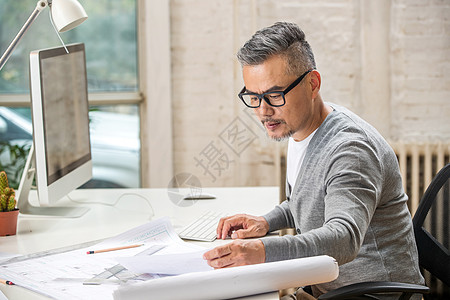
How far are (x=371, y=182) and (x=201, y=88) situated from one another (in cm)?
196

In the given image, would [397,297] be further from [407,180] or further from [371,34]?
[371,34]

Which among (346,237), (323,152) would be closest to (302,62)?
(323,152)

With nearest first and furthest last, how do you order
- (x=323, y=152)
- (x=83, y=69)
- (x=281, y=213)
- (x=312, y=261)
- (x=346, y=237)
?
(x=312, y=261)
(x=346, y=237)
(x=323, y=152)
(x=281, y=213)
(x=83, y=69)

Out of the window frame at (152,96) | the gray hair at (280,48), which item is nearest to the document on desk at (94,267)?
the gray hair at (280,48)

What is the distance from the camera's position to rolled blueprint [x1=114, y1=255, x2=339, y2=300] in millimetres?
985

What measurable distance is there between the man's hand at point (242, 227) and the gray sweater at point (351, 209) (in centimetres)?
13

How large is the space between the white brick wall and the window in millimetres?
332

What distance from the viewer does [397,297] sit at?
1290 mm

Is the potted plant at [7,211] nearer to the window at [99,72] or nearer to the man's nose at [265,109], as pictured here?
the man's nose at [265,109]

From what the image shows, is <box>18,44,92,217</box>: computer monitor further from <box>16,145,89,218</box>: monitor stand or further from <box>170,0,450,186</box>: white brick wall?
<box>170,0,450,186</box>: white brick wall

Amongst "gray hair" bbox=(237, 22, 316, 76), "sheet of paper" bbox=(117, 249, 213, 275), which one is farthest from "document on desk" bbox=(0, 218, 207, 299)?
"gray hair" bbox=(237, 22, 316, 76)

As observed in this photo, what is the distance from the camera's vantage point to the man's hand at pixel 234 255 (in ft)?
3.68

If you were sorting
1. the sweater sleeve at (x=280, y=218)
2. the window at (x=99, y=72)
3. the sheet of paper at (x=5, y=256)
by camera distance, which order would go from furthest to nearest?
1. the window at (x=99, y=72)
2. the sweater sleeve at (x=280, y=218)
3. the sheet of paper at (x=5, y=256)

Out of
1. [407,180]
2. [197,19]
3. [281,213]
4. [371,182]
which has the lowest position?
[407,180]
